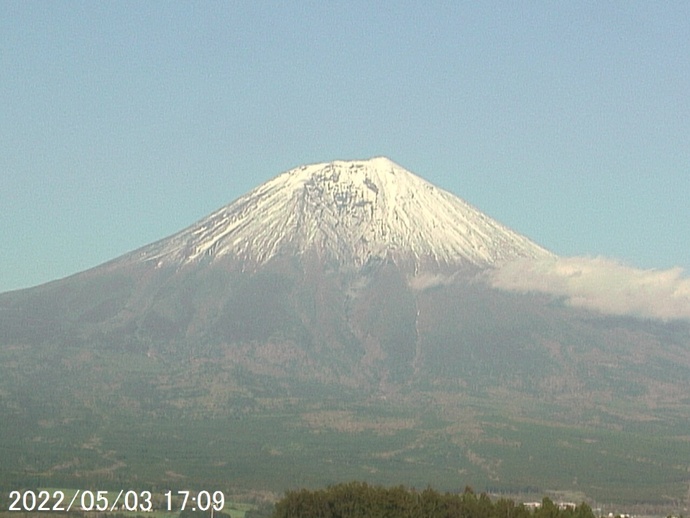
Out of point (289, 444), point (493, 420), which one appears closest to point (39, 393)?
point (289, 444)

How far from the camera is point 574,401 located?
437 feet

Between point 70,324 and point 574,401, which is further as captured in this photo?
point 70,324

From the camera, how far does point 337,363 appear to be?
475ft

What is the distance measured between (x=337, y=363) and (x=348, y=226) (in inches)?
1437

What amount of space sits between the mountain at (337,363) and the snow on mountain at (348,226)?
311 millimetres

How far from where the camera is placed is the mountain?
92500 mm

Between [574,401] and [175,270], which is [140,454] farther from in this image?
[175,270]

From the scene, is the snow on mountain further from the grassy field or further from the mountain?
the grassy field

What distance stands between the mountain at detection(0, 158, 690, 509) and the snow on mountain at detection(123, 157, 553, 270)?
1.02 feet

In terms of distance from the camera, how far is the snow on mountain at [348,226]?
170 meters

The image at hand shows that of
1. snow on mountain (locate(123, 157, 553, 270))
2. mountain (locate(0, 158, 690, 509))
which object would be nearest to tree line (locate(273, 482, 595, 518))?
mountain (locate(0, 158, 690, 509))

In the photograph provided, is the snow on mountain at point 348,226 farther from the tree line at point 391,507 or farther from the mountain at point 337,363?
the tree line at point 391,507

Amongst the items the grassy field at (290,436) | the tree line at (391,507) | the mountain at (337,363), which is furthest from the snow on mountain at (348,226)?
the tree line at (391,507)

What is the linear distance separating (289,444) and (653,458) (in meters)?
25.6
